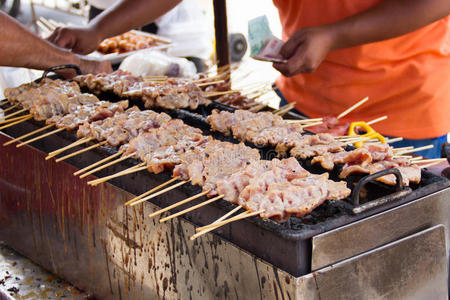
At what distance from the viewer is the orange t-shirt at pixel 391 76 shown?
3807 mm

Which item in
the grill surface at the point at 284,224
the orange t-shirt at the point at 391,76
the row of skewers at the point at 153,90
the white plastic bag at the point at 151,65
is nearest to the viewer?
the grill surface at the point at 284,224

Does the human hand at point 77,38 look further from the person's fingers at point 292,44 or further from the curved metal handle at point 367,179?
the curved metal handle at point 367,179

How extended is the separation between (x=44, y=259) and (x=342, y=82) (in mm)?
2499

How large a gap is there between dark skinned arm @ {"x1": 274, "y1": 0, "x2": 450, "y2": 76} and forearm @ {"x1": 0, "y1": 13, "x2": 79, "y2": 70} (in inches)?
67.2

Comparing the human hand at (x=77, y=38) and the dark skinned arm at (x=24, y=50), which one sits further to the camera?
the human hand at (x=77, y=38)

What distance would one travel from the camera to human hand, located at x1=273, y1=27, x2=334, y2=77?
11.4ft

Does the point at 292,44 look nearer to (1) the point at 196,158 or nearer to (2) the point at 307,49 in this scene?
(2) the point at 307,49

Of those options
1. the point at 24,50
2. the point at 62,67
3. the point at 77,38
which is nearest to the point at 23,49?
the point at 24,50

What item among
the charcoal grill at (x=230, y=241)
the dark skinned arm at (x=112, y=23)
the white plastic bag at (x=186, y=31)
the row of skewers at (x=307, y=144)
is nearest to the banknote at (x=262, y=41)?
the row of skewers at (x=307, y=144)

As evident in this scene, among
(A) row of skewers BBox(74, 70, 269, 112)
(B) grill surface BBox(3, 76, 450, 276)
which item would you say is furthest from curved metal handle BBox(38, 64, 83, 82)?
(B) grill surface BBox(3, 76, 450, 276)

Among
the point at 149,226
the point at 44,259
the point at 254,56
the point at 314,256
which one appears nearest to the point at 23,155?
the point at 44,259

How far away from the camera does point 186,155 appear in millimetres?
2533

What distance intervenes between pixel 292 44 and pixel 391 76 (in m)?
0.84

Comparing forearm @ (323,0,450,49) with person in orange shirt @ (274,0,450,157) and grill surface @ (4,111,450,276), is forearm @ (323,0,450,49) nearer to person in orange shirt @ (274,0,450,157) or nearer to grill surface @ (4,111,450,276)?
person in orange shirt @ (274,0,450,157)
